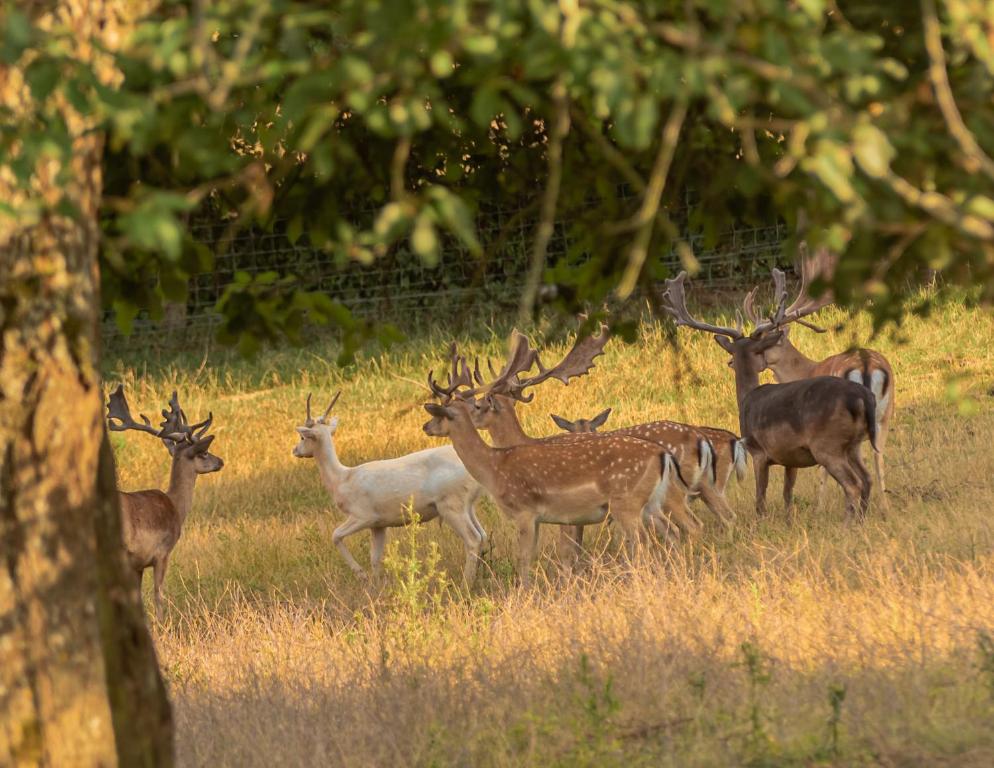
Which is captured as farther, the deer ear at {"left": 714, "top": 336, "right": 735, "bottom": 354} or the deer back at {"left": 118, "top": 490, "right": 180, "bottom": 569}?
the deer ear at {"left": 714, "top": 336, "right": 735, "bottom": 354}

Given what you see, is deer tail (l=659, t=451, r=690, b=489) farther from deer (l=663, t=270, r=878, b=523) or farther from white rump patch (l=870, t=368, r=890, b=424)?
white rump patch (l=870, t=368, r=890, b=424)

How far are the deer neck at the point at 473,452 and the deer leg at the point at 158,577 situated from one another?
216cm

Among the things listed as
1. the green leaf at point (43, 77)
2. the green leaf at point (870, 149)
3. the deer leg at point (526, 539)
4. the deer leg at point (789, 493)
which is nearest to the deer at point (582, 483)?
the deer leg at point (526, 539)

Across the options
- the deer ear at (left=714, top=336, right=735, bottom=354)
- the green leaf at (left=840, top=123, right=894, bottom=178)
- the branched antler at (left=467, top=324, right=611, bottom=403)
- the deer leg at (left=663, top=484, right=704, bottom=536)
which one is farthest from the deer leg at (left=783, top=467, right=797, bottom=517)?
the green leaf at (left=840, top=123, right=894, bottom=178)

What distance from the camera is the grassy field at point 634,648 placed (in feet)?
16.5

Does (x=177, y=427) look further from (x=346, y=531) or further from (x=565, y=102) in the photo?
(x=565, y=102)

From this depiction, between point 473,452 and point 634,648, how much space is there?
14.3 feet

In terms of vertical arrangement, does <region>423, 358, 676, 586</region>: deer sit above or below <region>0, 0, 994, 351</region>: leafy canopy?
below

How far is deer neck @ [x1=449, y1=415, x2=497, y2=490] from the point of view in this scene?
10164 millimetres

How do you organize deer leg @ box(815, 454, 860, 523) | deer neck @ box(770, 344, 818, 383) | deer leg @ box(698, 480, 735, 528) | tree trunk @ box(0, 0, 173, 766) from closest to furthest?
tree trunk @ box(0, 0, 173, 766)
deer leg @ box(815, 454, 860, 523)
deer leg @ box(698, 480, 735, 528)
deer neck @ box(770, 344, 818, 383)

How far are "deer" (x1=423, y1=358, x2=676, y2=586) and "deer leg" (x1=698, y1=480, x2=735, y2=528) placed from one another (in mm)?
615

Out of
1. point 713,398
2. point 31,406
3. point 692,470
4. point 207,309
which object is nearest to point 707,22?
point 31,406

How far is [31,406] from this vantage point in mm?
3867

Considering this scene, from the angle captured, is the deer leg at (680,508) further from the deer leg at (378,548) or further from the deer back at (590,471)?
the deer leg at (378,548)
